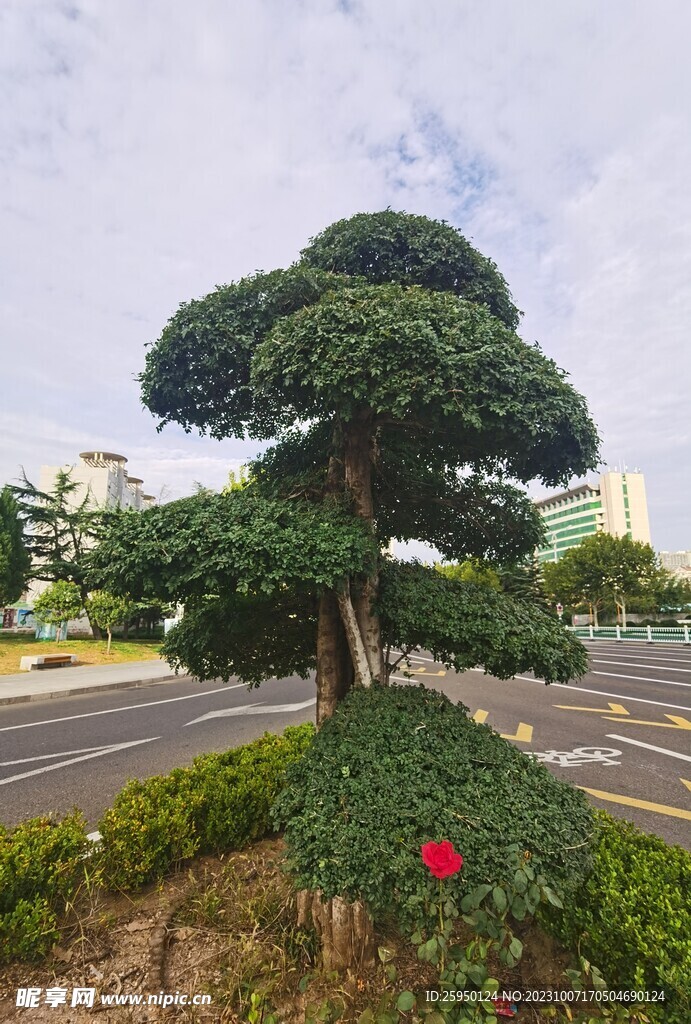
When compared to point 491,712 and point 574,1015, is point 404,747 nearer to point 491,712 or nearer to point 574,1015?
point 574,1015

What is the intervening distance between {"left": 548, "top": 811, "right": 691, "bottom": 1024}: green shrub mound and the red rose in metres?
0.91

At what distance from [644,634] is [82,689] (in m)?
34.6

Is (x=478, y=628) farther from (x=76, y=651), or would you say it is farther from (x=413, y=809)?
(x=76, y=651)

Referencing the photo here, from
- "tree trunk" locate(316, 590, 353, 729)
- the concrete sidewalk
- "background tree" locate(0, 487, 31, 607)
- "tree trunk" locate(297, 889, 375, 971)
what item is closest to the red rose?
"tree trunk" locate(297, 889, 375, 971)

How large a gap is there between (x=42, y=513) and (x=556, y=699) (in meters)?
26.3

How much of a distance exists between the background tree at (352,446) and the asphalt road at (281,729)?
2431 mm

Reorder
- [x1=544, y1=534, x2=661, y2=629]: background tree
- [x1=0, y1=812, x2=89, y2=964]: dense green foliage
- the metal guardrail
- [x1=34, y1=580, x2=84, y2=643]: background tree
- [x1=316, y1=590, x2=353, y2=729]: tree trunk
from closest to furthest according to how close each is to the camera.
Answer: [x1=0, y1=812, x2=89, y2=964]: dense green foliage
[x1=316, y1=590, x2=353, y2=729]: tree trunk
[x1=34, y1=580, x2=84, y2=643]: background tree
the metal guardrail
[x1=544, y1=534, x2=661, y2=629]: background tree

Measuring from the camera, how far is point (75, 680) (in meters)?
14.8

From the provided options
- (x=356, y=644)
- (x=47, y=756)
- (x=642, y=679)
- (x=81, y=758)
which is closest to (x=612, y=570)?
(x=642, y=679)

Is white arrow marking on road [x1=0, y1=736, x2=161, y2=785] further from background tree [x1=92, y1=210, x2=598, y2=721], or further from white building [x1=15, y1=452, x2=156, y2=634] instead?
white building [x1=15, y1=452, x2=156, y2=634]

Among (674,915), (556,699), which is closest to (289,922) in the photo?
(674,915)

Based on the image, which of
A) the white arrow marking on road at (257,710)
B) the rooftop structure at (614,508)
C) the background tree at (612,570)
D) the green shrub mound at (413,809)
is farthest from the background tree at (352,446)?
the rooftop structure at (614,508)

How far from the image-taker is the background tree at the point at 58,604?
66.9 ft

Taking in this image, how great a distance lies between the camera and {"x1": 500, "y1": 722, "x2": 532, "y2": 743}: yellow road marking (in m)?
8.52
